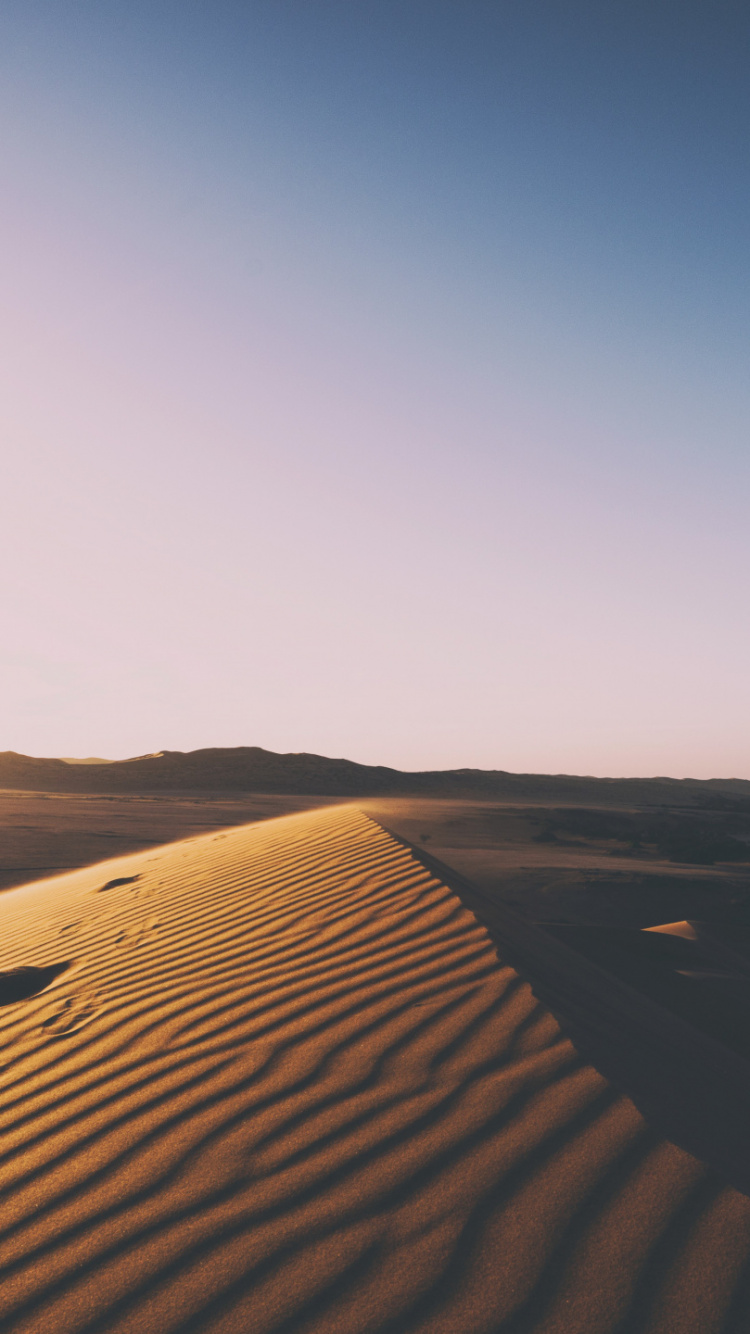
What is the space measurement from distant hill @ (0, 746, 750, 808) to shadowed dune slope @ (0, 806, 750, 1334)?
99.9 feet

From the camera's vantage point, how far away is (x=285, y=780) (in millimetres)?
39031

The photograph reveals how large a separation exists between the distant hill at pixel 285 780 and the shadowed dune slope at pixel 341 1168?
1199 inches

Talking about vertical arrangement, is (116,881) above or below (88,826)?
below

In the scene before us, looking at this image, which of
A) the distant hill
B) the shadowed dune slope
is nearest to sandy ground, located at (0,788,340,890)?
the shadowed dune slope

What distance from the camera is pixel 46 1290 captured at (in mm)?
1797

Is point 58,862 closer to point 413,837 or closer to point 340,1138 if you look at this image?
point 413,837

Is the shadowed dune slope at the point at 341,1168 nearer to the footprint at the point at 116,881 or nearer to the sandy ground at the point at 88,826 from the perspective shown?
the footprint at the point at 116,881

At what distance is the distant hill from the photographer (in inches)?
1410

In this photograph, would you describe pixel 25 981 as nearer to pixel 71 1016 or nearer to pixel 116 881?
pixel 71 1016

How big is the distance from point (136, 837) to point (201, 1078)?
504 inches

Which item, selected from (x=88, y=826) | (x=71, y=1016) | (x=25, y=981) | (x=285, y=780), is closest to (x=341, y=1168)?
(x=71, y=1016)

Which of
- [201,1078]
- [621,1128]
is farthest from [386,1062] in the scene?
[621,1128]

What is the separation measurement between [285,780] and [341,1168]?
123 feet

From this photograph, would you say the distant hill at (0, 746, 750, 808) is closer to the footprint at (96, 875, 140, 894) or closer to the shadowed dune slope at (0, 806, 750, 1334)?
the footprint at (96, 875, 140, 894)
